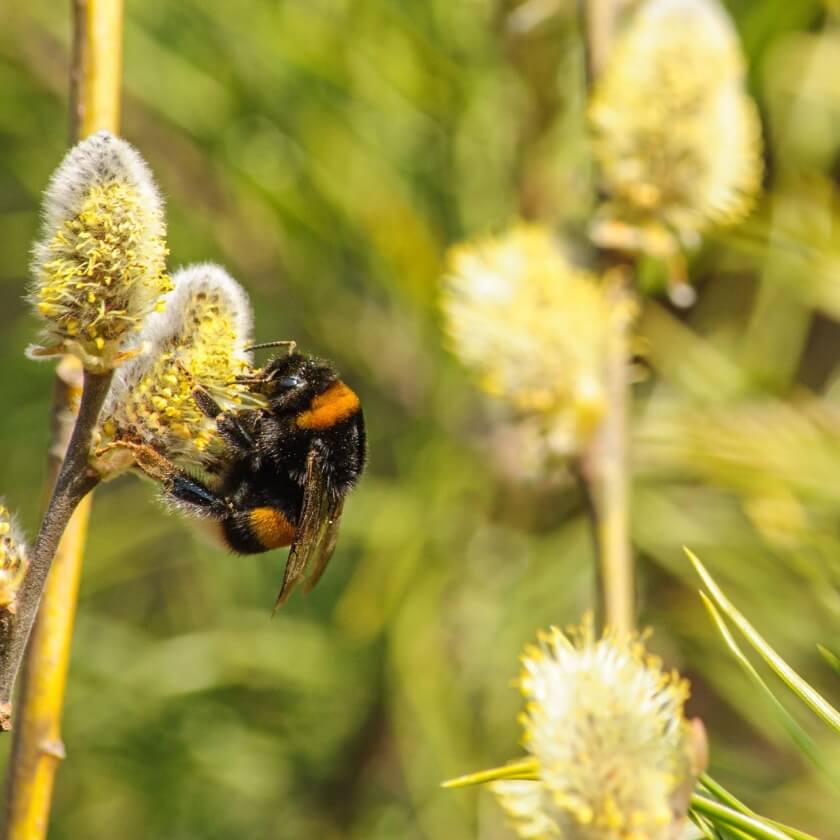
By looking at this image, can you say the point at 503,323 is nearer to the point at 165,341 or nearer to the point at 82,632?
the point at 165,341

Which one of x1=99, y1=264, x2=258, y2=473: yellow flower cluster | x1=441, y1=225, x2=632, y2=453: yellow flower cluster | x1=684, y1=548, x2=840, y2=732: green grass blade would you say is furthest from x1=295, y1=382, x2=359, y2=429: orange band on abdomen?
x1=684, y1=548, x2=840, y2=732: green grass blade

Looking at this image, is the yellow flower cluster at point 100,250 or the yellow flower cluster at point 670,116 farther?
the yellow flower cluster at point 670,116

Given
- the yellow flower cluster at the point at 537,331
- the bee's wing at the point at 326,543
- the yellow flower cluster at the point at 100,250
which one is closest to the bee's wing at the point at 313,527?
the bee's wing at the point at 326,543

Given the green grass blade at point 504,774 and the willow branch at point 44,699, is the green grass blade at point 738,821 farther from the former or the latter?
the willow branch at point 44,699

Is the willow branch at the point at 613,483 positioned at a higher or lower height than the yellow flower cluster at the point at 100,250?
lower

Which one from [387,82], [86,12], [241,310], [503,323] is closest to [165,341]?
[241,310]

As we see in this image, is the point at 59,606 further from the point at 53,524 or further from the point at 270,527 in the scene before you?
the point at 270,527

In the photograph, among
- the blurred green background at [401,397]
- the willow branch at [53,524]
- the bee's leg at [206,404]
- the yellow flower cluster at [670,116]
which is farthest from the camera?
the blurred green background at [401,397]
